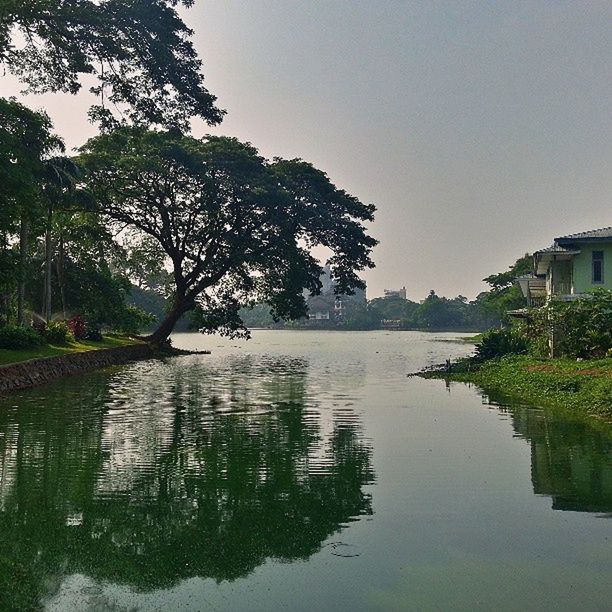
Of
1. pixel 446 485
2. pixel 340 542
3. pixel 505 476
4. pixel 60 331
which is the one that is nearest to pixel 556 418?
pixel 505 476

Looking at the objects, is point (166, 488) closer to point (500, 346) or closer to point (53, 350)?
point (53, 350)

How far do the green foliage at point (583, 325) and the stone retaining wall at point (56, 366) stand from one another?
22.0 meters

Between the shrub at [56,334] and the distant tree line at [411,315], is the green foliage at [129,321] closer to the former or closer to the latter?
the shrub at [56,334]

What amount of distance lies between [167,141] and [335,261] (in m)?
14.3

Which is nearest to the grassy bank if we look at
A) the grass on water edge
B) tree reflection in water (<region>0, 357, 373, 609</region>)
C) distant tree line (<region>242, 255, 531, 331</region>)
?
tree reflection in water (<region>0, 357, 373, 609</region>)

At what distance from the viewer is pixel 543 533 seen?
331 inches

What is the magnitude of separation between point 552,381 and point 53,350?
21.6m

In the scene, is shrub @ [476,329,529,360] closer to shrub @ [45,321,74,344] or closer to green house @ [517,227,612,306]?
green house @ [517,227,612,306]

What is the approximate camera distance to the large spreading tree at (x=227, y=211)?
44.7 meters

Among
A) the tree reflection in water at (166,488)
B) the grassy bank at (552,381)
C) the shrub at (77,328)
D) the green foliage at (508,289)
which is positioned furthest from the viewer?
the green foliage at (508,289)

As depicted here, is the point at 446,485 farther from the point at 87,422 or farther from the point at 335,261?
the point at 335,261

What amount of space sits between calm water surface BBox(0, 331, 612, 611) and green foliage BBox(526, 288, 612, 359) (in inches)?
488

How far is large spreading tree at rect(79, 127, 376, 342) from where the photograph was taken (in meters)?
44.7

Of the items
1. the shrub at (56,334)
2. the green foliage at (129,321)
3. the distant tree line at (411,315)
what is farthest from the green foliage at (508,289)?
the shrub at (56,334)
